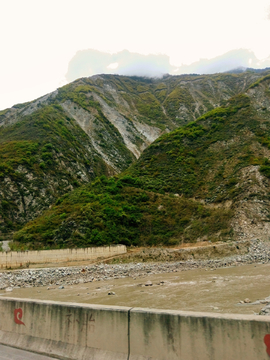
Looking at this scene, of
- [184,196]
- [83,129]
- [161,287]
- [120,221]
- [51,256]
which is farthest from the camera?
[83,129]

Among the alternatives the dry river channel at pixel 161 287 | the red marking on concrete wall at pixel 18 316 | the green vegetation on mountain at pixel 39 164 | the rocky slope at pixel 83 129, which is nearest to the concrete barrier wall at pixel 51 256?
the dry river channel at pixel 161 287

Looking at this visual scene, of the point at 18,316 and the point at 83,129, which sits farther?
the point at 83,129

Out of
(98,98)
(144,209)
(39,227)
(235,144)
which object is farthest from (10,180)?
(98,98)

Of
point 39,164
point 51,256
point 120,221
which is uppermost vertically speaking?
point 39,164

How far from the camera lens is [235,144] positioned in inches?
2418

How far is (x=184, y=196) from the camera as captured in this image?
54500mm

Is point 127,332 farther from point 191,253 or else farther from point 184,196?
point 184,196

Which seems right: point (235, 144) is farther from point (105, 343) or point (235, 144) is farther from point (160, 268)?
point (105, 343)

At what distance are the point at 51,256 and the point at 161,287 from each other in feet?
66.4

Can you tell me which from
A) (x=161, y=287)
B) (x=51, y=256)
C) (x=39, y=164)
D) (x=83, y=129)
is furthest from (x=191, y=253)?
(x=83, y=129)

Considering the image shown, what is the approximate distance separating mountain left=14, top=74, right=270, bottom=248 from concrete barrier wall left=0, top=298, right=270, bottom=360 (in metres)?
32.5

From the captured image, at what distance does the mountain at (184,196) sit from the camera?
131 ft

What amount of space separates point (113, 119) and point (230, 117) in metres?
62.9

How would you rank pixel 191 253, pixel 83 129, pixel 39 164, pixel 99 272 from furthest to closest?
pixel 83 129, pixel 39 164, pixel 191 253, pixel 99 272
